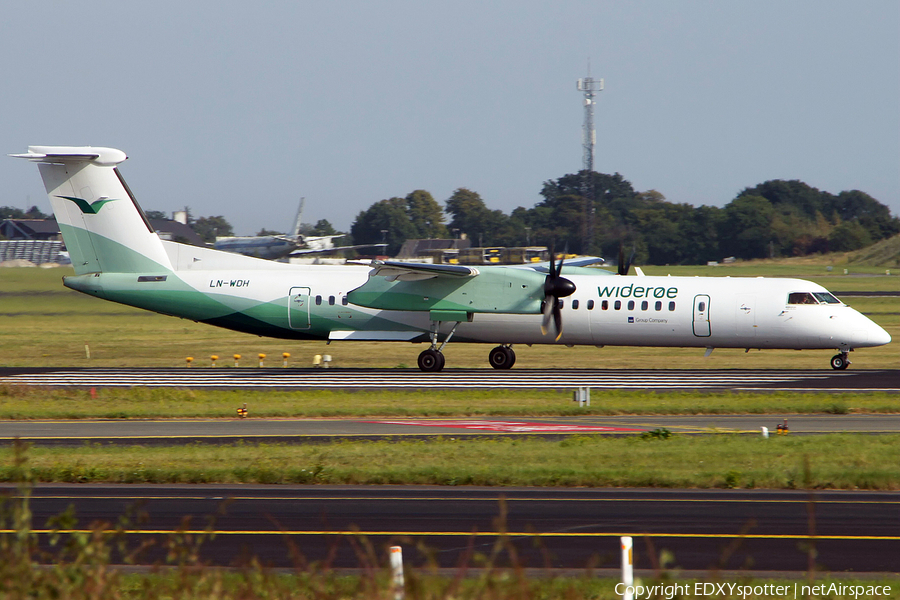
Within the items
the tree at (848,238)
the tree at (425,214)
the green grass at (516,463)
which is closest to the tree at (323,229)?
the tree at (425,214)

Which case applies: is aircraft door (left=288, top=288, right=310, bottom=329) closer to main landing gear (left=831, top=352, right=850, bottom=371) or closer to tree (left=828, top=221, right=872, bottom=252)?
main landing gear (left=831, top=352, right=850, bottom=371)

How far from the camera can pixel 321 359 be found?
3500 centimetres

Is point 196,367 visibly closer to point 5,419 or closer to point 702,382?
point 5,419

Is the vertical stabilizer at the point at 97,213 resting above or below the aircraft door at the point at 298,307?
above

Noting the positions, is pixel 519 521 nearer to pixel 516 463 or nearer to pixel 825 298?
pixel 516 463

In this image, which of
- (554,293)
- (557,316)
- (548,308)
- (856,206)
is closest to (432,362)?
(548,308)

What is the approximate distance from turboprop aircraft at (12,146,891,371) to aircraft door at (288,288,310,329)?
0.12ft

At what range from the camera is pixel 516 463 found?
1457 centimetres

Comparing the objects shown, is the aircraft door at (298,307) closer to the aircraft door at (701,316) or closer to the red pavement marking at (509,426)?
the red pavement marking at (509,426)

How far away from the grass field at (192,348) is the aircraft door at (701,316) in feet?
12.9

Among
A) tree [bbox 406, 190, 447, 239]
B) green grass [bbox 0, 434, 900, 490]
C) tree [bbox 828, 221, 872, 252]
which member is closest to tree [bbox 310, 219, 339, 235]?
tree [bbox 406, 190, 447, 239]

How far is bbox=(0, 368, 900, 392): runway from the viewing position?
25.2 metres

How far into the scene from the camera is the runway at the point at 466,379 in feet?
82.7

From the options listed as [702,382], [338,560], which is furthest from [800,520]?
[702,382]
